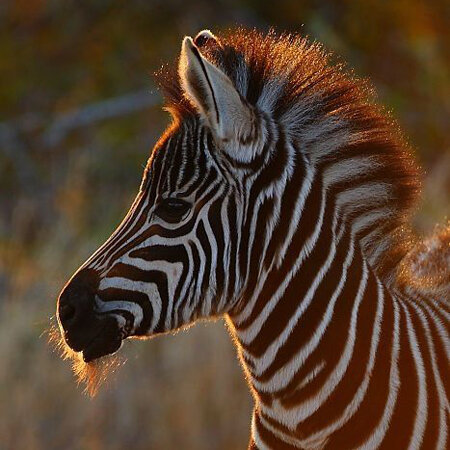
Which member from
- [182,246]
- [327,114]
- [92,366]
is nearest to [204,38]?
[327,114]

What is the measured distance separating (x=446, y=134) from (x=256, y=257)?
13.2 m

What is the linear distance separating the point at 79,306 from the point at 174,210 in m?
0.44

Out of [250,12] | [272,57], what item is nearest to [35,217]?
[250,12]

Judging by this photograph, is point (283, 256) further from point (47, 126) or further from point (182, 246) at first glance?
point (47, 126)

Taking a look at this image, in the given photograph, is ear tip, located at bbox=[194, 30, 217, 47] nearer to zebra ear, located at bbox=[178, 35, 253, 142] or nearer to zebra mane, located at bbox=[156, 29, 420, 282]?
zebra mane, located at bbox=[156, 29, 420, 282]

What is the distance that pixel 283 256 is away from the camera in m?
3.86

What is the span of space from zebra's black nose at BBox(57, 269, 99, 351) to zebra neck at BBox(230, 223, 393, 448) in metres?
0.51

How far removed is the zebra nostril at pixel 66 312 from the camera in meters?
3.77

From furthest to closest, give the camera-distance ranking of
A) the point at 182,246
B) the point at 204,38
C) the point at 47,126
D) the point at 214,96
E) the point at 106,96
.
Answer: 1. the point at 106,96
2. the point at 47,126
3. the point at 204,38
4. the point at 182,246
5. the point at 214,96

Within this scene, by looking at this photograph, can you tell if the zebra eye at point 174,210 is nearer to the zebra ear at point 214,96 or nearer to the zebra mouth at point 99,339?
the zebra ear at point 214,96

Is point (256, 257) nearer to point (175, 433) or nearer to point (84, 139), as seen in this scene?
point (175, 433)

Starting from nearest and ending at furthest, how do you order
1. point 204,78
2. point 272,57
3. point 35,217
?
1. point 204,78
2. point 272,57
3. point 35,217

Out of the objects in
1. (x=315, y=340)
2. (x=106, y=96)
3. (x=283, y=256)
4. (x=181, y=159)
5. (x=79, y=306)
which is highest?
(x=106, y=96)

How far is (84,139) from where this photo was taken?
57.1ft
